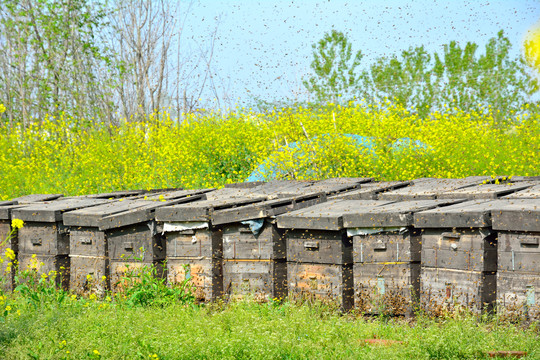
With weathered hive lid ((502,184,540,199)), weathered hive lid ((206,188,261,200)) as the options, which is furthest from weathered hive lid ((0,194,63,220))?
weathered hive lid ((502,184,540,199))

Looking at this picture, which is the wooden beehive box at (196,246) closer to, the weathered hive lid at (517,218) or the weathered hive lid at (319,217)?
the weathered hive lid at (319,217)

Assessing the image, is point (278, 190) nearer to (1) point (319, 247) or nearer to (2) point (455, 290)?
(1) point (319, 247)

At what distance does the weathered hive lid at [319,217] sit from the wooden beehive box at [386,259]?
0.32ft

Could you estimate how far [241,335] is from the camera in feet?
Result: 12.6

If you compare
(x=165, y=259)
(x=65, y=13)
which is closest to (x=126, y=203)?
(x=165, y=259)

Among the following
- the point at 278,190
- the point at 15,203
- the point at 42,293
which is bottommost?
the point at 42,293

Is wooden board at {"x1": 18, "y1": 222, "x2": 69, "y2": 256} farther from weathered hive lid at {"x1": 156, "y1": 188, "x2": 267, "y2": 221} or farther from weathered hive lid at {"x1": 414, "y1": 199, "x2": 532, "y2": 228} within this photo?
weathered hive lid at {"x1": 414, "y1": 199, "x2": 532, "y2": 228}

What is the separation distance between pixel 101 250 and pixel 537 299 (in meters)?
4.18

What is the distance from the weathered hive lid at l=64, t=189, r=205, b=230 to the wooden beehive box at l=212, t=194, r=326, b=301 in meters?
0.82

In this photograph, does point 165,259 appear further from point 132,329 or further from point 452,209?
point 452,209

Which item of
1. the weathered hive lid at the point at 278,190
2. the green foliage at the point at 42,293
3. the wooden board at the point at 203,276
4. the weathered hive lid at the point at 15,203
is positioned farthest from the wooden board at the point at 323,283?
the weathered hive lid at the point at 15,203

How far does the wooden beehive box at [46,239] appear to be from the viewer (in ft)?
20.2

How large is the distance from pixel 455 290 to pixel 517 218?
29.9 inches

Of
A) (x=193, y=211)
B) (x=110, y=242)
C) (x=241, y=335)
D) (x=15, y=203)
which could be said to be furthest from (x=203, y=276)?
(x=15, y=203)
